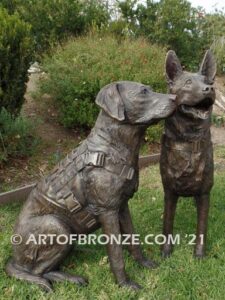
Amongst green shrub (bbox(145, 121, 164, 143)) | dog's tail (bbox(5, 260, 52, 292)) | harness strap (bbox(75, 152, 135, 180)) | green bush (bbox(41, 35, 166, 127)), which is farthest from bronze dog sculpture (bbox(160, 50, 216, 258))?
green bush (bbox(41, 35, 166, 127))

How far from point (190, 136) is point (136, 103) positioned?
1.91 ft

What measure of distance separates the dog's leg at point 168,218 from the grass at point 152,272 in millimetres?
78

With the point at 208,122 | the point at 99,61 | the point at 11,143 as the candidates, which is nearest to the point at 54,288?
the point at 208,122

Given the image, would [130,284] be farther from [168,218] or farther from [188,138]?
[188,138]

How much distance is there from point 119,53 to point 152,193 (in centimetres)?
340

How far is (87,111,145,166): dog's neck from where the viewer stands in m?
3.34

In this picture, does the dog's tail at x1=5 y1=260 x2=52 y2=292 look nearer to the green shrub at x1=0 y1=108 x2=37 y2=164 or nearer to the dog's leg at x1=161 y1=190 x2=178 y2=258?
the dog's leg at x1=161 y1=190 x2=178 y2=258

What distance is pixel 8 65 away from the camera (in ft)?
20.9

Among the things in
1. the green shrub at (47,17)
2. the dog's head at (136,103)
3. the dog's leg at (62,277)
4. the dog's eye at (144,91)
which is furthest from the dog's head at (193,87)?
the green shrub at (47,17)

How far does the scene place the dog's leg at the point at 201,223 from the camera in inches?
157

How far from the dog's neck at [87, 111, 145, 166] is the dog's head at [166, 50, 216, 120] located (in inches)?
15.8

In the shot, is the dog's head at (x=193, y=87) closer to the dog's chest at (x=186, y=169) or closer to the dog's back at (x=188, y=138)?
the dog's back at (x=188, y=138)

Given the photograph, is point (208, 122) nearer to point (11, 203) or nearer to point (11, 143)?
point (11, 203)

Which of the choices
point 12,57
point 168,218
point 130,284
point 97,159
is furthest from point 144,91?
point 12,57
